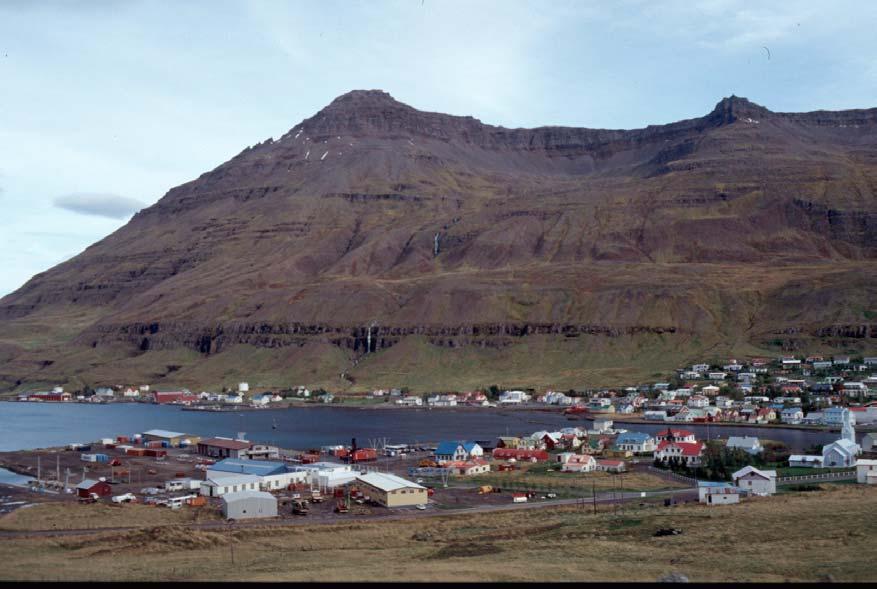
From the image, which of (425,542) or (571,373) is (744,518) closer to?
(425,542)

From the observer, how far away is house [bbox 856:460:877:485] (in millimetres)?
51000

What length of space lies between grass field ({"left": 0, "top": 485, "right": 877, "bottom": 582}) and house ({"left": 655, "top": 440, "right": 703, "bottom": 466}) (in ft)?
61.6

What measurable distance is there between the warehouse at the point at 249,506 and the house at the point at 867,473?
29.7 metres

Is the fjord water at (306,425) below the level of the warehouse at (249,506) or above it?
above

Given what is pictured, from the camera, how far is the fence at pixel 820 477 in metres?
53.7

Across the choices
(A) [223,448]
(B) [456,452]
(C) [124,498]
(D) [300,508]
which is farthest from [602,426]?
(C) [124,498]

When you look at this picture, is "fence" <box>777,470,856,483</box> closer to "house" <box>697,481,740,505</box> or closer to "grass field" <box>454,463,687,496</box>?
"grass field" <box>454,463,687,496</box>

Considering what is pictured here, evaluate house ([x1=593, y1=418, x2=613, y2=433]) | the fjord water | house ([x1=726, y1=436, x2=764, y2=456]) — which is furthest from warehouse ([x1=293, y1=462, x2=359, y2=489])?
house ([x1=593, y1=418, x2=613, y2=433])

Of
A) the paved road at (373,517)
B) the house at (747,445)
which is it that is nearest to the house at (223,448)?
the paved road at (373,517)

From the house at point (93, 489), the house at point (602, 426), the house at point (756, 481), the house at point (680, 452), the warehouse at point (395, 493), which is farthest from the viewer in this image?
the house at point (602, 426)

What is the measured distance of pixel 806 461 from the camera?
60.9 meters

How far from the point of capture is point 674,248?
632ft

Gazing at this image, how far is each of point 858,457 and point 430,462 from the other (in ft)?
87.0

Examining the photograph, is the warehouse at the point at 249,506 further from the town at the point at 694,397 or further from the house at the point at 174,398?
the house at the point at 174,398
